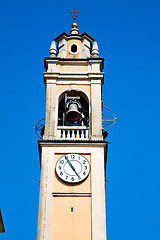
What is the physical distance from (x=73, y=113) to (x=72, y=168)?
298cm

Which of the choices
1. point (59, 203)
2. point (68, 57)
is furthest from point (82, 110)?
point (59, 203)

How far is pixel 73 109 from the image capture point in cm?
2975

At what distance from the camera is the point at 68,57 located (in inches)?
1284

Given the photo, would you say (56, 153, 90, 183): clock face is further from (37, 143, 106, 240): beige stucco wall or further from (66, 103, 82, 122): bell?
(66, 103, 82, 122): bell

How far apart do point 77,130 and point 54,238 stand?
5.27 m

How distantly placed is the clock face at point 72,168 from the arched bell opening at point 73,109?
229 cm

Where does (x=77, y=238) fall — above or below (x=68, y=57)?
below

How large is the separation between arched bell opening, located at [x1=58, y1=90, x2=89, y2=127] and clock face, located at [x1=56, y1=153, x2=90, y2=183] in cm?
229

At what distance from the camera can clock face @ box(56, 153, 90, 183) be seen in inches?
1083

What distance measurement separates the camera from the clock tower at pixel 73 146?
26.3 metres

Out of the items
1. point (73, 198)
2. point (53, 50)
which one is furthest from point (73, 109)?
point (73, 198)

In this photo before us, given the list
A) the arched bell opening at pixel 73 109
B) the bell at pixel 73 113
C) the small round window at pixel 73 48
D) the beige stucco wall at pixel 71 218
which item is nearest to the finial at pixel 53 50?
the small round window at pixel 73 48

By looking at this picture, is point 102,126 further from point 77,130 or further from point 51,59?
point 51,59

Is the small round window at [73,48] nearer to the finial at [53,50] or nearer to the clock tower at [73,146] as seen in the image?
the clock tower at [73,146]
